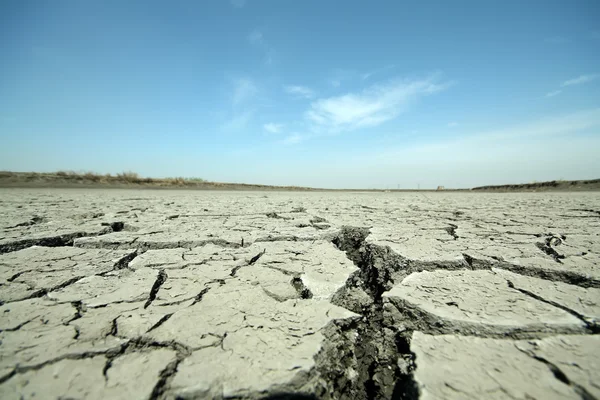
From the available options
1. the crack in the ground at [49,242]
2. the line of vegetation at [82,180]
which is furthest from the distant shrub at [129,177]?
the crack in the ground at [49,242]

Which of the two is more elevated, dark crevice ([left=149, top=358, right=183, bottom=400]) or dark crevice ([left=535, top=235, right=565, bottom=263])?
dark crevice ([left=535, top=235, right=565, bottom=263])

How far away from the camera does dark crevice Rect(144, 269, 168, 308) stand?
92 centimetres

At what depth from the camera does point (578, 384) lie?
534 millimetres

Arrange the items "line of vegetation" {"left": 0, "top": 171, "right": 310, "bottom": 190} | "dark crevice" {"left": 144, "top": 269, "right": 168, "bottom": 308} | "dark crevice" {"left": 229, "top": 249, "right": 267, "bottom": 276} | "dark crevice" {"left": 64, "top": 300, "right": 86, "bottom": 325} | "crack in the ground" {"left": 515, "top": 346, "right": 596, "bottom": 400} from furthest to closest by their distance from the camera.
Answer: "line of vegetation" {"left": 0, "top": 171, "right": 310, "bottom": 190}, "dark crevice" {"left": 229, "top": 249, "right": 267, "bottom": 276}, "dark crevice" {"left": 144, "top": 269, "right": 168, "bottom": 308}, "dark crevice" {"left": 64, "top": 300, "right": 86, "bottom": 325}, "crack in the ground" {"left": 515, "top": 346, "right": 596, "bottom": 400}

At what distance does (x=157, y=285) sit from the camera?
3.44ft

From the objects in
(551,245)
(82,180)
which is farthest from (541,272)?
(82,180)

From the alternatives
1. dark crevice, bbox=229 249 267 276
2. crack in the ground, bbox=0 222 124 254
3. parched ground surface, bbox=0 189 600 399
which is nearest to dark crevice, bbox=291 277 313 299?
parched ground surface, bbox=0 189 600 399

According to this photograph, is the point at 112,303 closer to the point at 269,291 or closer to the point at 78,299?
the point at 78,299

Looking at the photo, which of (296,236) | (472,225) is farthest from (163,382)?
(472,225)

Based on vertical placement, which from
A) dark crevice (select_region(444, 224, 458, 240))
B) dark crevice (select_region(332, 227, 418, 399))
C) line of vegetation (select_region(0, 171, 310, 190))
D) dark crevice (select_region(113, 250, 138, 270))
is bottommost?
dark crevice (select_region(332, 227, 418, 399))

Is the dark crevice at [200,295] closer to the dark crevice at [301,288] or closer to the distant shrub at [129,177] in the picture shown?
the dark crevice at [301,288]

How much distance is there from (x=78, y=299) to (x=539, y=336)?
1.45 metres

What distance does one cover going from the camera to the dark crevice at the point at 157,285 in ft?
3.03

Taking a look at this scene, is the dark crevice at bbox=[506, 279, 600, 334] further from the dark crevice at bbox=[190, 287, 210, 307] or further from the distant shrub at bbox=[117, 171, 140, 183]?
the distant shrub at bbox=[117, 171, 140, 183]
